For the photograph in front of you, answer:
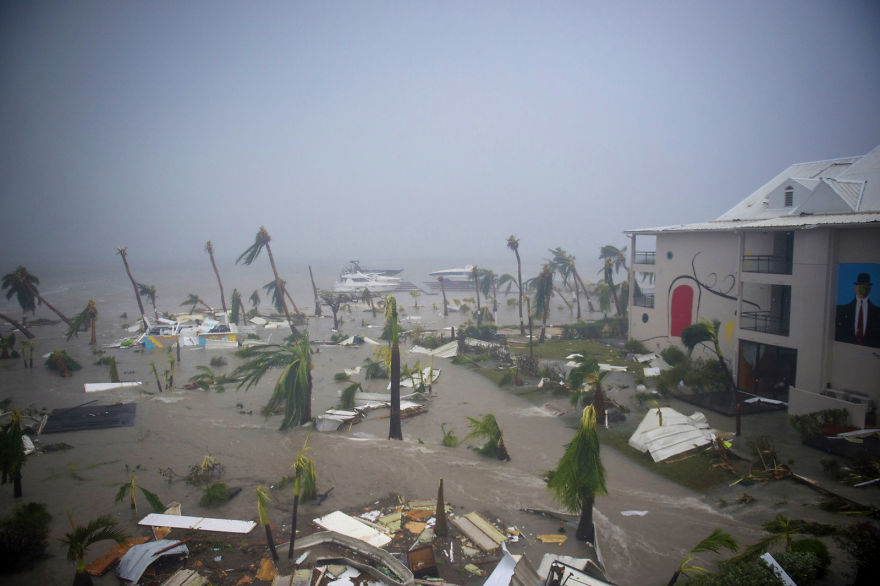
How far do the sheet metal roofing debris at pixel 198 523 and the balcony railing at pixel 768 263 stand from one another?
69.0ft

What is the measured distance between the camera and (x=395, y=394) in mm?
15391

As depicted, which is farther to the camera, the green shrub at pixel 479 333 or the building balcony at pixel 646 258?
the green shrub at pixel 479 333

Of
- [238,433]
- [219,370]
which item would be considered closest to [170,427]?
[238,433]

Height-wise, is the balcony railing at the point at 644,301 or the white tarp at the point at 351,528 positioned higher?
the balcony railing at the point at 644,301

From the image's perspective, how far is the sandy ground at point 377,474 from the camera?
1022 centimetres

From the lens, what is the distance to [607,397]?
19.0 m

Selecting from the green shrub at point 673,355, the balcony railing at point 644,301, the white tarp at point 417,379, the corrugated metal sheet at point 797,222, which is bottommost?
the white tarp at point 417,379

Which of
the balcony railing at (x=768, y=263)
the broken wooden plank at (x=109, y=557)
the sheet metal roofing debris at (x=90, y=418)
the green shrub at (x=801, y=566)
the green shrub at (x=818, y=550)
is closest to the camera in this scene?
the green shrub at (x=801, y=566)

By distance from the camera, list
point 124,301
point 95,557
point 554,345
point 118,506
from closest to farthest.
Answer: point 95,557 → point 118,506 → point 554,345 → point 124,301

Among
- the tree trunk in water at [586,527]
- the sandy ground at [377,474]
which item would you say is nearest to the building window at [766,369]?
the sandy ground at [377,474]

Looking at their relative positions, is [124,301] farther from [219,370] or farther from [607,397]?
[607,397]

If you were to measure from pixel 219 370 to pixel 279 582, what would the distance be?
21.0 m

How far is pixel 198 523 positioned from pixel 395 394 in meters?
6.55

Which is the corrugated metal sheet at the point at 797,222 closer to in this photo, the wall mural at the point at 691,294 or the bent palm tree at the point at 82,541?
the wall mural at the point at 691,294
